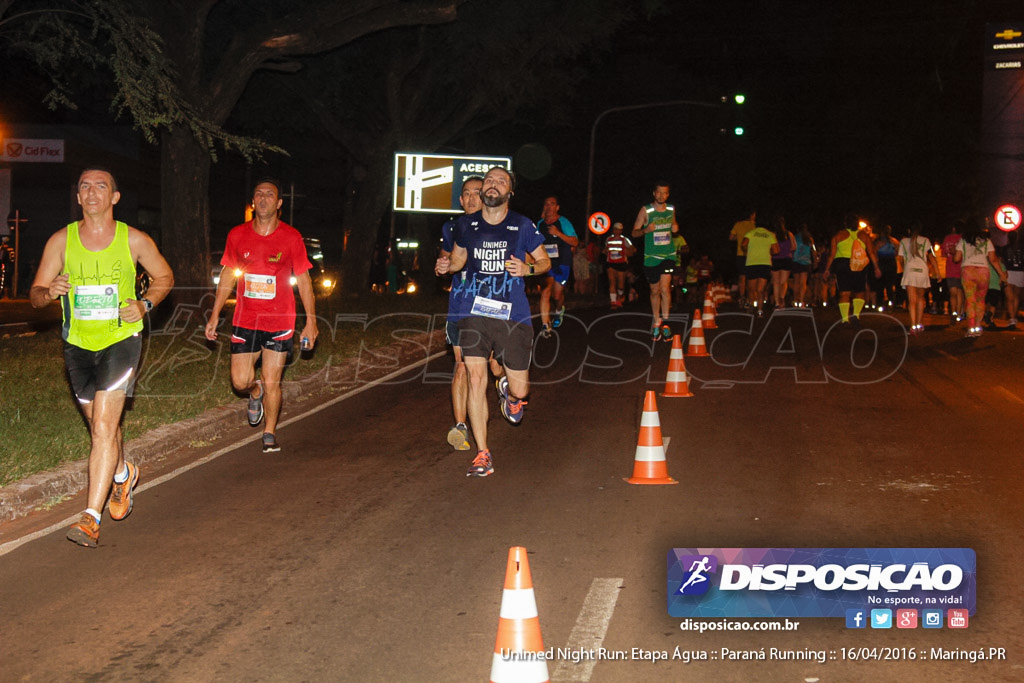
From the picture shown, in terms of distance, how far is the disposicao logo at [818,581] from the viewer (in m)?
4.91

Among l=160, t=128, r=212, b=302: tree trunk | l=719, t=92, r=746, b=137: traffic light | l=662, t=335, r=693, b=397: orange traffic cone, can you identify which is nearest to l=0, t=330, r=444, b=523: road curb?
l=662, t=335, r=693, b=397: orange traffic cone

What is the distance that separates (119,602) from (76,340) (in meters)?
1.75

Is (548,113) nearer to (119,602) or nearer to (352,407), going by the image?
(352,407)

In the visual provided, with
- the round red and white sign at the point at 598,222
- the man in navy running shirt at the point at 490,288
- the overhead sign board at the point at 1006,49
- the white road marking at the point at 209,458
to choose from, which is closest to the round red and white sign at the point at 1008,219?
the overhead sign board at the point at 1006,49

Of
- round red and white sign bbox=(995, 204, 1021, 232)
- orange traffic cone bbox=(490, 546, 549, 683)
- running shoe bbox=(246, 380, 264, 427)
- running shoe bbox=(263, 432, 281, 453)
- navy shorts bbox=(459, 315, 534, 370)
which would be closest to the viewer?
orange traffic cone bbox=(490, 546, 549, 683)

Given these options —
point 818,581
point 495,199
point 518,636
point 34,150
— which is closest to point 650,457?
point 495,199

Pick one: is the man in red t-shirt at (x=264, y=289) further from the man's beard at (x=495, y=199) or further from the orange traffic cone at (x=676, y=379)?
the orange traffic cone at (x=676, y=379)

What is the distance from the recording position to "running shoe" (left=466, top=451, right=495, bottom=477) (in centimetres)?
861

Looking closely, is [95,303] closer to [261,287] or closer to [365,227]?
[261,287]

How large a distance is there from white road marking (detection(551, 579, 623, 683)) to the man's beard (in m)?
3.09

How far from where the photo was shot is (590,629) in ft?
17.3

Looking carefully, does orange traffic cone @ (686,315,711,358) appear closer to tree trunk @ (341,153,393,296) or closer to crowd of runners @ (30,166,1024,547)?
crowd of runners @ (30,166,1024,547)

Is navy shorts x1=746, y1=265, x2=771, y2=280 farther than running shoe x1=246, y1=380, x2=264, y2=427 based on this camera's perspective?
Yes

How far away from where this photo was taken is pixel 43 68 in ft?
58.2
